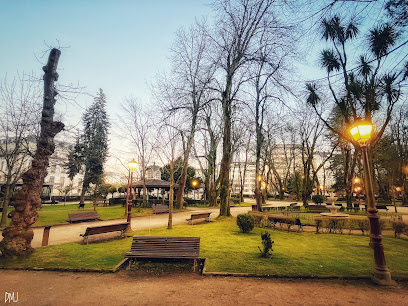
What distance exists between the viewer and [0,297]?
410 cm

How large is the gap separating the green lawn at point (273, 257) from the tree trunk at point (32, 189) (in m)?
0.46

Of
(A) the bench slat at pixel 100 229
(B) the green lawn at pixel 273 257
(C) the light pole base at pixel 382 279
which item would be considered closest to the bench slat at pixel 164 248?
(B) the green lawn at pixel 273 257

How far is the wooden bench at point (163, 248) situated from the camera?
5996 millimetres

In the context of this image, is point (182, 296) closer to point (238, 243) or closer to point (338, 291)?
point (338, 291)

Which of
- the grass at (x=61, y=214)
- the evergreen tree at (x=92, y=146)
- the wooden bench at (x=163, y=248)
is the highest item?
the evergreen tree at (x=92, y=146)

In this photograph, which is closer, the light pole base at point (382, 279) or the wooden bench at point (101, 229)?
the light pole base at point (382, 279)

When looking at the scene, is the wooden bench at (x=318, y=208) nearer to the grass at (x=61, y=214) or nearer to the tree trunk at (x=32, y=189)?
the grass at (x=61, y=214)

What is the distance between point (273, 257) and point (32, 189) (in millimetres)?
8242

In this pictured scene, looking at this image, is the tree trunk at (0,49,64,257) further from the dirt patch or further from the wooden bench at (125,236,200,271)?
the wooden bench at (125,236,200,271)

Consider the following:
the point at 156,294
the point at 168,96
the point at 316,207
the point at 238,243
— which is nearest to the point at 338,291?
the point at 156,294

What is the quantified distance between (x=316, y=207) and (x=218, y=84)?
1593cm

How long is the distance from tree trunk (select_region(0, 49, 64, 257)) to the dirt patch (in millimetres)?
1071

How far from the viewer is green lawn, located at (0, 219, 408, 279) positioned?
5598 mm

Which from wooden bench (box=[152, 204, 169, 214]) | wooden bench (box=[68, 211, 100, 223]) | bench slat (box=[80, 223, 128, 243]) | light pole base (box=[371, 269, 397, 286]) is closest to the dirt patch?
light pole base (box=[371, 269, 397, 286])
